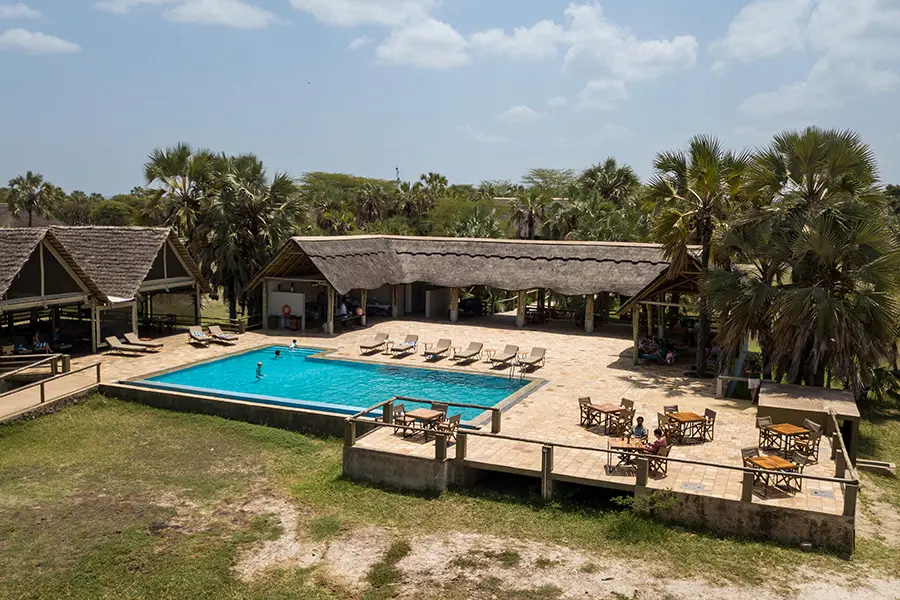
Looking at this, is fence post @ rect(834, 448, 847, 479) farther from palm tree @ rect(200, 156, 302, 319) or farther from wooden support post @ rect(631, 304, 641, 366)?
palm tree @ rect(200, 156, 302, 319)

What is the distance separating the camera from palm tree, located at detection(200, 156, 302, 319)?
1171 inches

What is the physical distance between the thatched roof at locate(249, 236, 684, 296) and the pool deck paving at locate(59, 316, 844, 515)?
1.96 m

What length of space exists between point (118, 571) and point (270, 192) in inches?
878

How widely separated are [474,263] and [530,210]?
10299 mm

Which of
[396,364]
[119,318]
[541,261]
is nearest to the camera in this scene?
[396,364]

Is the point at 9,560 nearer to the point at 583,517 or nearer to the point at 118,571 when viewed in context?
the point at 118,571

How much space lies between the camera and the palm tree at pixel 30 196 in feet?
203

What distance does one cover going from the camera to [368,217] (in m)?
63.9

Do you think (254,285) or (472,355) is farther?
(254,285)

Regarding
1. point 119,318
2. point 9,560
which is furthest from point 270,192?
point 9,560

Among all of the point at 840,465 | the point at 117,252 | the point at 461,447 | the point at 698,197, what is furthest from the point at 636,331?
the point at 117,252

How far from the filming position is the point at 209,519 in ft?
39.3

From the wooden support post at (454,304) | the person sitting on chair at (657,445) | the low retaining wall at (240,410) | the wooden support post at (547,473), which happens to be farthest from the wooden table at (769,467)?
the wooden support post at (454,304)

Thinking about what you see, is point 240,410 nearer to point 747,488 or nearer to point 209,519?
point 209,519
